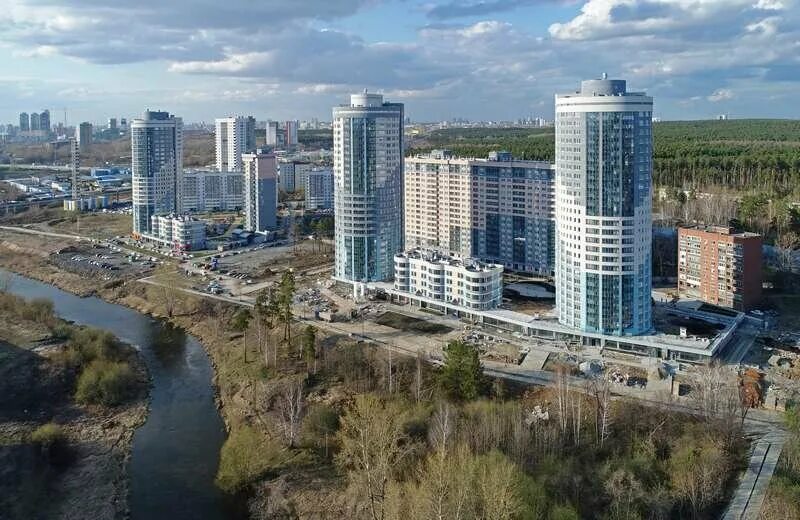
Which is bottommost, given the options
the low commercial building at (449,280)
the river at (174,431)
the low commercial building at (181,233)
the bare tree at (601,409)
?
the river at (174,431)

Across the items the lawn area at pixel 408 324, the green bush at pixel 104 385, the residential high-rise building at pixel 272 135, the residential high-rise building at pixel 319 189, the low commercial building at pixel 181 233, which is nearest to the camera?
the green bush at pixel 104 385

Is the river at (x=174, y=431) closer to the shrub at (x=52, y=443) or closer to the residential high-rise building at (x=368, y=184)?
the shrub at (x=52, y=443)

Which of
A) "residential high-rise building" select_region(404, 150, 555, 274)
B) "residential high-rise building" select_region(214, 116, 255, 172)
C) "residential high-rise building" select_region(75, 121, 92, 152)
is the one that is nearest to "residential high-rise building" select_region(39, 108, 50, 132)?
"residential high-rise building" select_region(75, 121, 92, 152)

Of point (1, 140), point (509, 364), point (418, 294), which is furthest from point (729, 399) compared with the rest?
point (1, 140)

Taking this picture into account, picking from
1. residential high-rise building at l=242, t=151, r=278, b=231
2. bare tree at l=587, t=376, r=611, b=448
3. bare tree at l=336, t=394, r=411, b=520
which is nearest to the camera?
bare tree at l=336, t=394, r=411, b=520

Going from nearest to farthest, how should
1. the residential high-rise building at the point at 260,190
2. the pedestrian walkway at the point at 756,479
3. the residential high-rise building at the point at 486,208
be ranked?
the pedestrian walkway at the point at 756,479 → the residential high-rise building at the point at 486,208 → the residential high-rise building at the point at 260,190

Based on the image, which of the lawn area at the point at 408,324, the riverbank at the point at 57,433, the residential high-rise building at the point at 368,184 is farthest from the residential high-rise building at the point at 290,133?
the riverbank at the point at 57,433

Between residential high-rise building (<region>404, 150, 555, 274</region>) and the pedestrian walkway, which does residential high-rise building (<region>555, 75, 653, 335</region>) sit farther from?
residential high-rise building (<region>404, 150, 555, 274</region>)

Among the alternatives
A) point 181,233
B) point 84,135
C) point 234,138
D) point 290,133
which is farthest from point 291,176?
point 84,135
